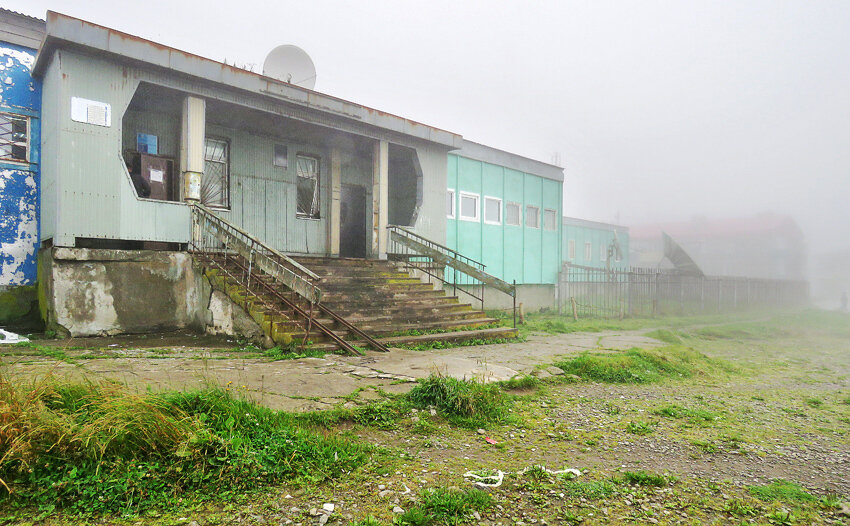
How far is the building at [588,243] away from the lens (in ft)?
101

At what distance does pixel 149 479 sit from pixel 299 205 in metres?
10.6

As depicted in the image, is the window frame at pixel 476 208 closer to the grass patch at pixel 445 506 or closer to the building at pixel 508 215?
the building at pixel 508 215

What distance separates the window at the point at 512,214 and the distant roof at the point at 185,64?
22.5ft

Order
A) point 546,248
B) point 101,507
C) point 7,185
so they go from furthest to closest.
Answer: point 546,248, point 7,185, point 101,507

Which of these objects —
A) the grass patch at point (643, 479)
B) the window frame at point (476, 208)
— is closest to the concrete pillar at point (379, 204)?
the window frame at point (476, 208)

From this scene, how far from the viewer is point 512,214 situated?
18.8 m

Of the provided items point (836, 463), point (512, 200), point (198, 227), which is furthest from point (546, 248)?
point (836, 463)

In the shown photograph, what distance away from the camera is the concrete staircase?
8.20 meters

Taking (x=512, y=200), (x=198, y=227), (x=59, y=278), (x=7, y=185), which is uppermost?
(x=512, y=200)

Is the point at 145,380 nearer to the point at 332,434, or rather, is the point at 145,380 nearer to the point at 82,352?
the point at 332,434

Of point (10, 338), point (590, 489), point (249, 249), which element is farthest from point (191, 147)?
point (590, 489)

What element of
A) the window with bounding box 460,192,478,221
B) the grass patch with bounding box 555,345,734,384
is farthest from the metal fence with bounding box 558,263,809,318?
the grass patch with bounding box 555,345,734,384

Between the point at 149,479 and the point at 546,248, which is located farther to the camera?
the point at 546,248

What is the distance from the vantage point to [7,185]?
9688 mm
